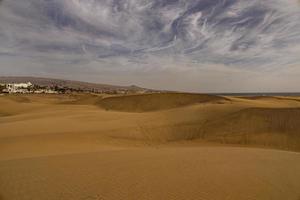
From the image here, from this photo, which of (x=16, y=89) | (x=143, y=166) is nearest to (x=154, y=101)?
(x=143, y=166)

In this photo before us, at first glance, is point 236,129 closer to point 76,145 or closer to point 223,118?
point 223,118

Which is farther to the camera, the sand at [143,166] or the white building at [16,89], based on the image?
the white building at [16,89]

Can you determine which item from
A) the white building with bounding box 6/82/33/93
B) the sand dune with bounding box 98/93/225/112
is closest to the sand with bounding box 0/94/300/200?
the sand dune with bounding box 98/93/225/112

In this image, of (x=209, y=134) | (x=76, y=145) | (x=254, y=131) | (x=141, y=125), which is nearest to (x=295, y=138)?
(x=254, y=131)

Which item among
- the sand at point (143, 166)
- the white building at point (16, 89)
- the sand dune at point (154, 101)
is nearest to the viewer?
the sand at point (143, 166)

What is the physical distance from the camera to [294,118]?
1211cm

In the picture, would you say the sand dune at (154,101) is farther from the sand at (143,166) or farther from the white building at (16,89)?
the white building at (16,89)

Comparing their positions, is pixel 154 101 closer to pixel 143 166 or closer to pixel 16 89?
pixel 143 166

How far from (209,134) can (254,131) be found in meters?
1.80

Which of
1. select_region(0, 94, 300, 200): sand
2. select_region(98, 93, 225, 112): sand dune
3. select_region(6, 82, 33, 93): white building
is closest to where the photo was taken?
select_region(0, 94, 300, 200): sand

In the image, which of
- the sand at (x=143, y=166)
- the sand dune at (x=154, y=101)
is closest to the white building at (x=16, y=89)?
the sand dune at (x=154, y=101)

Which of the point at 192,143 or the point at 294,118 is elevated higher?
the point at 294,118

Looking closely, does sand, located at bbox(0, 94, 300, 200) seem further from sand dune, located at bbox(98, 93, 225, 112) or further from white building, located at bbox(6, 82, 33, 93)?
white building, located at bbox(6, 82, 33, 93)

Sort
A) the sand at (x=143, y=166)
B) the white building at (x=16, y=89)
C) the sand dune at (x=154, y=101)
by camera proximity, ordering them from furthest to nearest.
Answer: the white building at (x=16, y=89), the sand dune at (x=154, y=101), the sand at (x=143, y=166)
